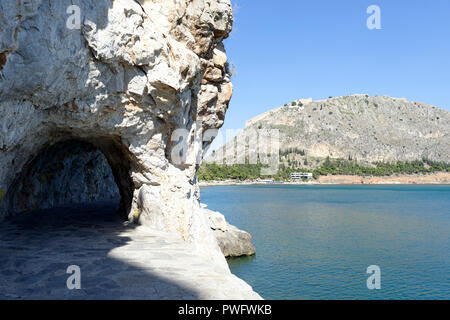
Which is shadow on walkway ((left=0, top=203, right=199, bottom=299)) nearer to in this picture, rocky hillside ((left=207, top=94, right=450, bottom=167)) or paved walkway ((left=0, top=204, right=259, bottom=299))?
paved walkway ((left=0, top=204, right=259, bottom=299))

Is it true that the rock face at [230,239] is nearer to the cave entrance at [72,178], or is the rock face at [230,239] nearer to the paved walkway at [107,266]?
the cave entrance at [72,178]

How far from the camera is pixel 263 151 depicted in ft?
531

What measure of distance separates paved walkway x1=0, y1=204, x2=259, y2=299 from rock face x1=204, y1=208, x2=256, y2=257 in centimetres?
1211

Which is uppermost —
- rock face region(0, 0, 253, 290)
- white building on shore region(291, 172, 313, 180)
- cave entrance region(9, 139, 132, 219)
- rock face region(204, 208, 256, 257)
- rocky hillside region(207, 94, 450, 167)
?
rocky hillside region(207, 94, 450, 167)

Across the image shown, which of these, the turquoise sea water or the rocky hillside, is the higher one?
the rocky hillside

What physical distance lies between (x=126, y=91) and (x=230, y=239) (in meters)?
14.5

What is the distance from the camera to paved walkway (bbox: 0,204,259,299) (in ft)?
16.4

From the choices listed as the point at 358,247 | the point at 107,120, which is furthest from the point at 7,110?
the point at 358,247

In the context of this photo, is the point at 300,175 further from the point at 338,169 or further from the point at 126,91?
the point at 126,91

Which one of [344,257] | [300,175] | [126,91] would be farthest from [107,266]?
[300,175]

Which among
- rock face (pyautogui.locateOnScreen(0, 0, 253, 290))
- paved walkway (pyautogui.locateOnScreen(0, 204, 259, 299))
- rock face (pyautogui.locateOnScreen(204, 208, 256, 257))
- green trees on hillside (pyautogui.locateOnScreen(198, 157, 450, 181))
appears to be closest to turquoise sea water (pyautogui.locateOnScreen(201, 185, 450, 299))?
rock face (pyautogui.locateOnScreen(204, 208, 256, 257))

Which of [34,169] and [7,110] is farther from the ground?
[7,110]

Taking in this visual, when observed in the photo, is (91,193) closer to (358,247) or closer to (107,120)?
(107,120)
